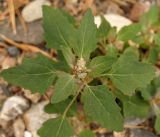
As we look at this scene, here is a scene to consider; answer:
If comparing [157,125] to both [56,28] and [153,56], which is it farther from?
[56,28]

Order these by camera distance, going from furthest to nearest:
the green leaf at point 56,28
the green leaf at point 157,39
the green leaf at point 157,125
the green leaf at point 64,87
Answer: the green leaf at point 157,39 < the green leaf at point 157,125 < the green leaf at point 56,28 < the green leaf at point 64,87

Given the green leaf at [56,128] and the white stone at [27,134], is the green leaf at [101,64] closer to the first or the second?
the green leaf at [56,128]

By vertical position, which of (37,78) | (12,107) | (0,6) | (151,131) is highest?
(0,6)

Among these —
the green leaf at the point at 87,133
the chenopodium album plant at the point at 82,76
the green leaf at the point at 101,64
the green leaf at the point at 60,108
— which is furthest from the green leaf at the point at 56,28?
the green leaf at the point at 87,133

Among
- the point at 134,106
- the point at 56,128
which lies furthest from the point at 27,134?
the point at 134,106

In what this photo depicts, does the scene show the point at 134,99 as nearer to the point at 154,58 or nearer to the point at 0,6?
the point at 154,58

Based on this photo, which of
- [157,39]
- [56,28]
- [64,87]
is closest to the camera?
[64,87]

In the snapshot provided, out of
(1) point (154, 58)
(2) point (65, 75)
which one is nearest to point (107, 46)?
(1) point (154, 58)
